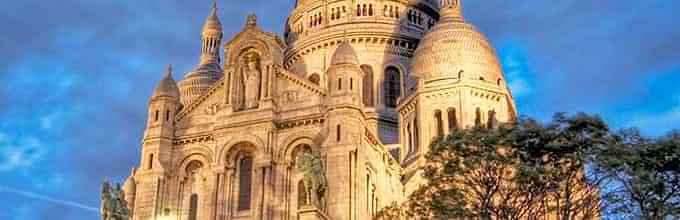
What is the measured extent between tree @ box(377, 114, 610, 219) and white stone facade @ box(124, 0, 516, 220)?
9091 mm

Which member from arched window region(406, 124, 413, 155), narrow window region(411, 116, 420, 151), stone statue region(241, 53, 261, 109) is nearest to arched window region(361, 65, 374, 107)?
arched window region(406, 124, 413, 155)

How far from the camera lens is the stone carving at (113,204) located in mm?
45062

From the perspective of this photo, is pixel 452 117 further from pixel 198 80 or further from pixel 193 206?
pixel 198 80

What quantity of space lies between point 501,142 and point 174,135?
2419 cm

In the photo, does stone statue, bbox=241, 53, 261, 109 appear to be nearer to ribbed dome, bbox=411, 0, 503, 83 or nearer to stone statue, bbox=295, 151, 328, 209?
stone statue, bbox=295, 151, 328, 209

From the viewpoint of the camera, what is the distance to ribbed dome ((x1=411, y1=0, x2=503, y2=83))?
190 ft

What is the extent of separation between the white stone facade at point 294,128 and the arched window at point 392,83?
1117 mm

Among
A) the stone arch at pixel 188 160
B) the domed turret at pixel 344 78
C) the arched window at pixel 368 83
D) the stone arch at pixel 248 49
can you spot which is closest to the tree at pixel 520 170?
the domed turret at pixel 344 78

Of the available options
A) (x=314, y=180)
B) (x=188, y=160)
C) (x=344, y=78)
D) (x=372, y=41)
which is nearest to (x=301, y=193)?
(x=314, y=180)

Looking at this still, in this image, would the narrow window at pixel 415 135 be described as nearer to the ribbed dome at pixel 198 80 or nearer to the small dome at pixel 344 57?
the small dome at pixel 344 57

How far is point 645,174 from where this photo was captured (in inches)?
1155

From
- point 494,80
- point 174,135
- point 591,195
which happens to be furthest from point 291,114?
point 591,195

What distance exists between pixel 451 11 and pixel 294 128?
20096mm

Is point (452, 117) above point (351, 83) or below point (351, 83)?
above
